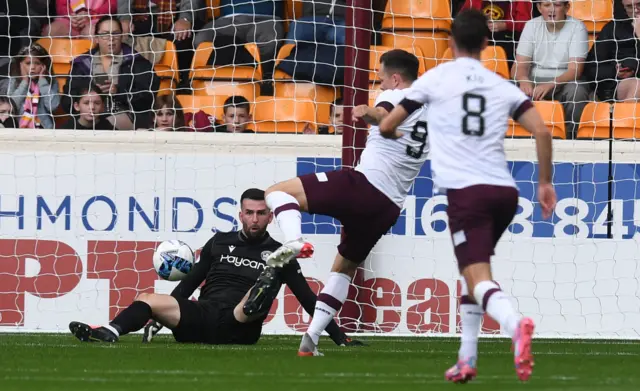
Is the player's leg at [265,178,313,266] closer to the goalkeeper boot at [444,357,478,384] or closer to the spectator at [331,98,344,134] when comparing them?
the goalkeeper boot at [444,357,478,384]

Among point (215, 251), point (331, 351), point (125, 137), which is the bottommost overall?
point (331, 351)

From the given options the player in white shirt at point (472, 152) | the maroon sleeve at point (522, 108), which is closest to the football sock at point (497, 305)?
the player in white shirt at point (472, 152)

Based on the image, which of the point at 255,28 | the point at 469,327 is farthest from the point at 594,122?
the point at 469,327

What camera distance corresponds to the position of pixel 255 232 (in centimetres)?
857

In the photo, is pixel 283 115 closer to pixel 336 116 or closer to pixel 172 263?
pixel 336 116

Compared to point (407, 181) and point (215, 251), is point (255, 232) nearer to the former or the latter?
point (215, 251)

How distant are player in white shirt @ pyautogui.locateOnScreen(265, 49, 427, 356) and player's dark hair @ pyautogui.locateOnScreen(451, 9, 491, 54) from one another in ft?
4.86

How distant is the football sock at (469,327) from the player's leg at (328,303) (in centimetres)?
175

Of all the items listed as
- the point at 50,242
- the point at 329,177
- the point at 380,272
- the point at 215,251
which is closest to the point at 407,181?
the point at 329,177

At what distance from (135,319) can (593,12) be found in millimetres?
5530

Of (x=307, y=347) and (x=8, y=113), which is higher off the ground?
(x=8, y=113)

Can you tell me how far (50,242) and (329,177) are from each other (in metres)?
3.53

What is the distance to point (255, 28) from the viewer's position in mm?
11477

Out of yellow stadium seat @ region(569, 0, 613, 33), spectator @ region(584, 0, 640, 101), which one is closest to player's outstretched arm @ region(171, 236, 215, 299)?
spectator @ region(584, 0, 640, 101)
